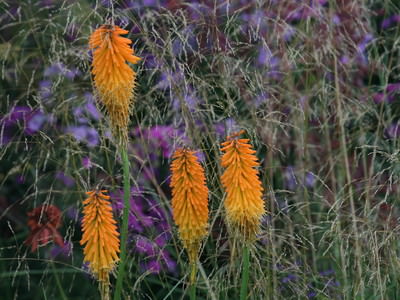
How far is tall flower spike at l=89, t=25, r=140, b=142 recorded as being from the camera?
215 cm

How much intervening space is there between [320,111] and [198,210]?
1926mm

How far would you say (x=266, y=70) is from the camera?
311cm

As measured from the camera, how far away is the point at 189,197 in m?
2.10

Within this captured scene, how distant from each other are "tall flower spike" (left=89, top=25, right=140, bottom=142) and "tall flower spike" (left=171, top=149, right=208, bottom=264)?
20 centimetres

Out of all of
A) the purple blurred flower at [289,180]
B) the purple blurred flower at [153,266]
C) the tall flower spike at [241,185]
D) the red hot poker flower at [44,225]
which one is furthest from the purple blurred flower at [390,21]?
the tall flower spike at [241,185]

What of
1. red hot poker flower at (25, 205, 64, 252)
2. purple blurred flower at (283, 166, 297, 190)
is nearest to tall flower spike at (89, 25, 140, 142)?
red hot poker flower at (25, 205, 64, 252)

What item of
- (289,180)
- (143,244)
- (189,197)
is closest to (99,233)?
(189,197)

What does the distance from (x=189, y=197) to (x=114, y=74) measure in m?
0.41

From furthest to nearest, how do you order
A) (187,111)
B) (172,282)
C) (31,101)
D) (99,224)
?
1. (31,101)
2. (172,282)
3. (187,111)
4. (99,224)

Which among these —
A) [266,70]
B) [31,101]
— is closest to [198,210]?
[266,70]

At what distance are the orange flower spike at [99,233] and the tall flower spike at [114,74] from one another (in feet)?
0.70

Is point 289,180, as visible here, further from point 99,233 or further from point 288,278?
point 99,233

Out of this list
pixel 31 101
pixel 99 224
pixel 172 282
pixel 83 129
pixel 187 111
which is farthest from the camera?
pixel 31 101

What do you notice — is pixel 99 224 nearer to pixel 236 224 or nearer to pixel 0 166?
pixel 236 224
